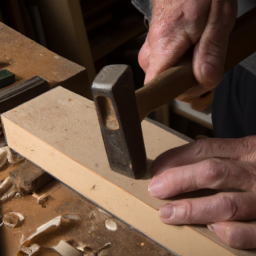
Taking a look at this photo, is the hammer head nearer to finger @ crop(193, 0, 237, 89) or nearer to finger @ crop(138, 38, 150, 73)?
finger @ crop(193, 0, 237, 89)

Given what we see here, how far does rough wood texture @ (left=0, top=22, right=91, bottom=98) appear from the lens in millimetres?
1123

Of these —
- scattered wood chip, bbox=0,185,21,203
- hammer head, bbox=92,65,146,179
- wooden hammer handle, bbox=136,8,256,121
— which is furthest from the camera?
scattered wood chip, bbox=0,185,21,203

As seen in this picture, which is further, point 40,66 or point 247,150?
point 40,66

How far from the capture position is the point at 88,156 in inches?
31.1

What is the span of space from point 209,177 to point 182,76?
241 millimetres

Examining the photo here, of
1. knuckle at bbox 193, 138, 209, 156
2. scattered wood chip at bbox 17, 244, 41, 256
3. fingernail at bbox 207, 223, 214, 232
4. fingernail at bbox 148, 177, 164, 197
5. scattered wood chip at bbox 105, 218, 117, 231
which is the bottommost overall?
scattered wood chip at bbox 105, 218, 117, 231

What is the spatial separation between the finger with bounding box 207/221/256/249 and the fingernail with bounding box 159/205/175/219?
0.31 feet

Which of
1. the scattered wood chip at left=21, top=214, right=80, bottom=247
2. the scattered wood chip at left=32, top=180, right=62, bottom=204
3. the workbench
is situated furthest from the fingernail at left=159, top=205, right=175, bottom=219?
the scattered wood chip at left=32, top=180, right=62, bottom=204

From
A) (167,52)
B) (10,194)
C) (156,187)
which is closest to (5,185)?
(10,194)

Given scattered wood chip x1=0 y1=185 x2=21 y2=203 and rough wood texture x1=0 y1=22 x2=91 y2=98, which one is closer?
scattered wood chip x1=0 y1=185 x2=21 y2=203

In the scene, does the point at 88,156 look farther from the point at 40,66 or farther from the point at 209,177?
the point at 40,66

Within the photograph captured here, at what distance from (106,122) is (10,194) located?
1.40 ft

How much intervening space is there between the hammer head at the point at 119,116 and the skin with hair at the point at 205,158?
8 centimetres

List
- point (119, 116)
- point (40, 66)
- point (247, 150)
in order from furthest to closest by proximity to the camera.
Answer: point (40, 66) → point (247, 150) → point (119, 116)
